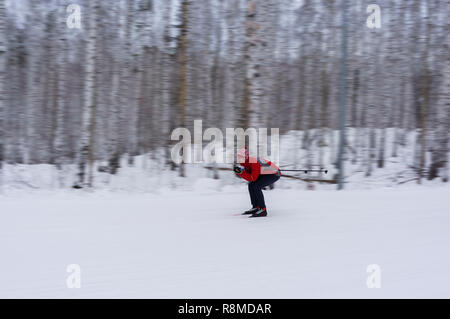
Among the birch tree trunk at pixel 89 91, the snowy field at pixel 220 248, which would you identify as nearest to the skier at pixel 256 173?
the snowy field at pixel 220 248

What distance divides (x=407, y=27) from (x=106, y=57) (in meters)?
13.5

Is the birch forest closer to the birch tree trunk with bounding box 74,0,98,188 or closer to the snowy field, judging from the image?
the birch tree trunk with bounding box 74,0,98,188

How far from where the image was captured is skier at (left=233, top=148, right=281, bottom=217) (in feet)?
22.5

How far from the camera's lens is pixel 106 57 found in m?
15.9

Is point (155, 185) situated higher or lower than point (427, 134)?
lower

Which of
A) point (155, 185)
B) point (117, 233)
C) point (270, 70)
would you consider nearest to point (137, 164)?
point (155, 185)

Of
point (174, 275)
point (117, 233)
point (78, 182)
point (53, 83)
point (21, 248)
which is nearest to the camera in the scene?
point (174, 275)

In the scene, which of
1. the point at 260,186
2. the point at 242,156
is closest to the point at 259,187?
the point at 260,186

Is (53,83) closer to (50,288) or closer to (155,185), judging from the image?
(155,185)

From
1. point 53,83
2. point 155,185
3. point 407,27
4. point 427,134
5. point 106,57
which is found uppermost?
point 407,27

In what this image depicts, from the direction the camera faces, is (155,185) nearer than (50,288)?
No

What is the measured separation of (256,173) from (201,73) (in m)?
12.6

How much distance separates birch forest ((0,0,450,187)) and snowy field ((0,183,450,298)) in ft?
18.7

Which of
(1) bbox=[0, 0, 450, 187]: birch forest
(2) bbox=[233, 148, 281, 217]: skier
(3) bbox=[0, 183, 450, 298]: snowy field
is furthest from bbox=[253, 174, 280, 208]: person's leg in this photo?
(1) bbox=[0, 0, 450, 187]: birch forest
